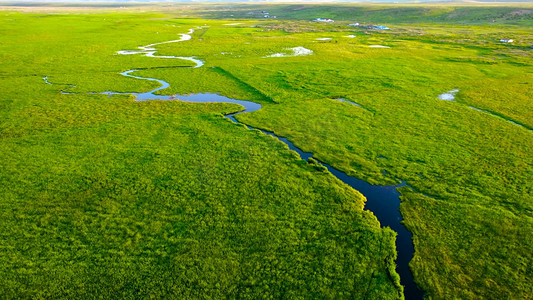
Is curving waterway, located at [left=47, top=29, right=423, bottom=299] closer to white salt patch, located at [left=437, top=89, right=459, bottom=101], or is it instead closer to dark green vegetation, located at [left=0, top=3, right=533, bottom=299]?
dark green vegetation, located at [left=0, top=3, right=533, bottom=299]

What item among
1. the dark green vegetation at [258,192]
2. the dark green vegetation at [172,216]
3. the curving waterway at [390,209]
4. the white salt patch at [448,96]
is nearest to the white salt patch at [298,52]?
the dark green vegetation at [258,192]

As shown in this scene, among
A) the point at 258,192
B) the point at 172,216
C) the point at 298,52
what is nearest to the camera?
the point at 172,216

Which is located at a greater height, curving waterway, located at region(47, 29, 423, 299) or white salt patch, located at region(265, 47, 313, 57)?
white salt patch, located at region(265, 47, 313, 57)

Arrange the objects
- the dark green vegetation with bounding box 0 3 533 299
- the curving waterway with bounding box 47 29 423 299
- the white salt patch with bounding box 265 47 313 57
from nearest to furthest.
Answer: the dark green vegetation with bounding box 0 3 533 299 < the curving waterway with bounding box 47 29 423 299 < the white salt patch with bounding box 265 47 313 57

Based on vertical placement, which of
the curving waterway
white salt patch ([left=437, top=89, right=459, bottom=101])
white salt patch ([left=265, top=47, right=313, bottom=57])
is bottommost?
the curving waterway

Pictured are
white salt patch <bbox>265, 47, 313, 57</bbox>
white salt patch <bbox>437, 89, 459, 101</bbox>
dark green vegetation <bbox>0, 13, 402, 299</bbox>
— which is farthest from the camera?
white salt patch <bbox>265, 47, 313, 57</bbox>

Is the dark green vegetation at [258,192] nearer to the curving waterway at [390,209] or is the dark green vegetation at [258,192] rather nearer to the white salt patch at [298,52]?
the curving waterway at [390,209]

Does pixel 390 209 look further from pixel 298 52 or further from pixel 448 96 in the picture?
pixel 298 52

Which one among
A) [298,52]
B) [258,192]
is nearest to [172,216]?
[258,192]

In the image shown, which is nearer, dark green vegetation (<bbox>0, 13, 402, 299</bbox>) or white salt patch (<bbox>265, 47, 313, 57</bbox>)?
dark green vegetation (<bbox>0, 13, 402, 299</bbox>)

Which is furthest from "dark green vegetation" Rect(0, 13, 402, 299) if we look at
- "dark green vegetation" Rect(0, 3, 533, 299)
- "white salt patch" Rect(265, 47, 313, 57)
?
"white salt patch" Rect(265, 47, 313, 57)
